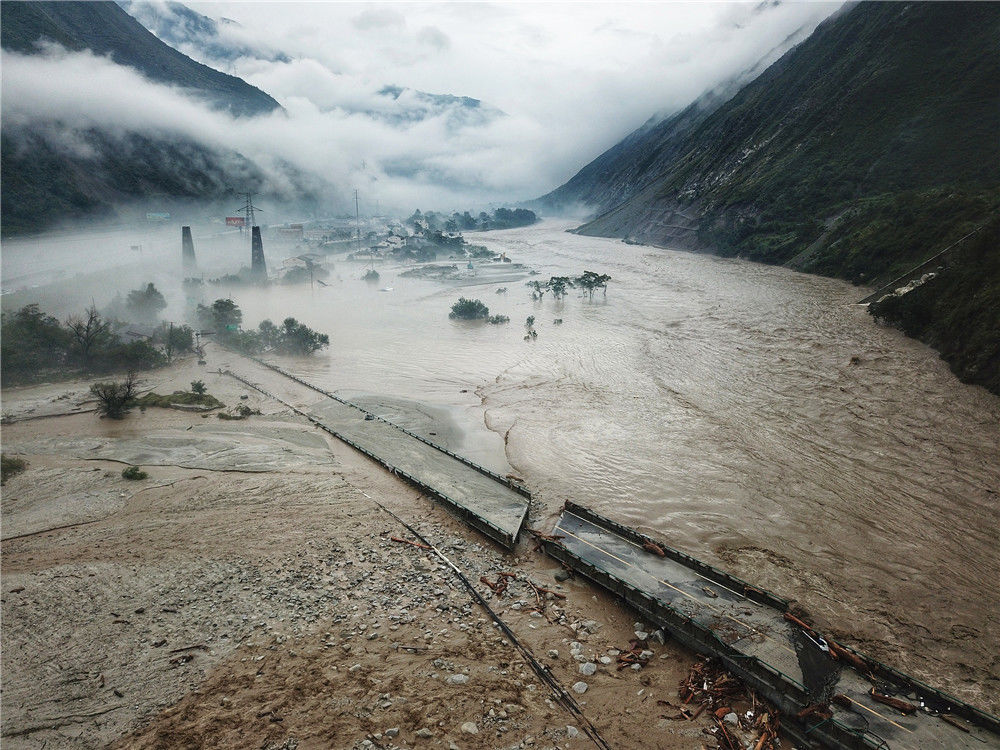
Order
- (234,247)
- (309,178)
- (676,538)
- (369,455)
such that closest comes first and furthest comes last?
(676,538) → (369,455) → (234,247) → (309,178)

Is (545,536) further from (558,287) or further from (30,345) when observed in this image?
(558,287)

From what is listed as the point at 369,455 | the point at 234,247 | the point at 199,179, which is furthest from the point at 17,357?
the point at 199,179

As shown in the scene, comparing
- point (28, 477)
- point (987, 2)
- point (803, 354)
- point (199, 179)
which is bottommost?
point (28, 477)

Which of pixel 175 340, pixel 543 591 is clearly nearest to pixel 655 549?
pixel 543 591

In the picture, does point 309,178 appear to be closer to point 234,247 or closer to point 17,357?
point 234,247

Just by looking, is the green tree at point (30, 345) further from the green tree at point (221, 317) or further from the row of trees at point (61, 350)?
the green tree at point (221, 317)

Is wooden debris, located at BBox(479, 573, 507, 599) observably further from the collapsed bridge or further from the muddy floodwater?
the muddy floodwater
